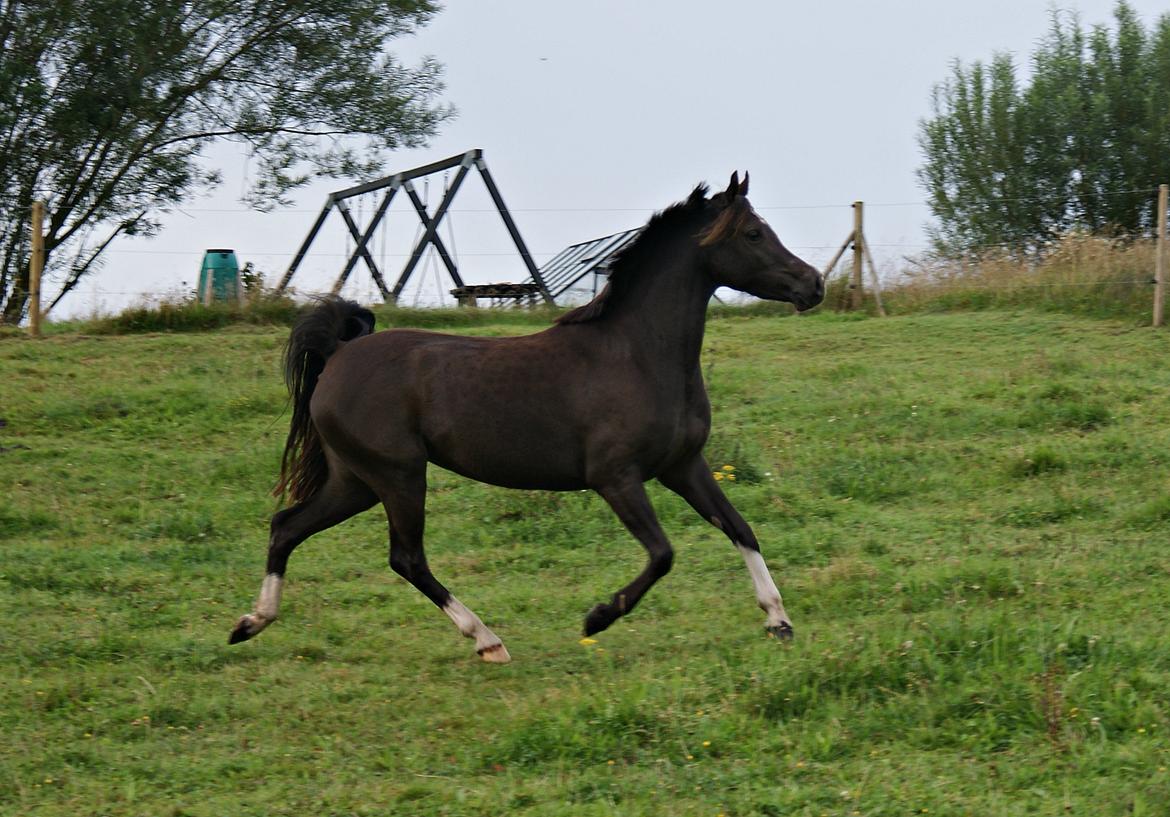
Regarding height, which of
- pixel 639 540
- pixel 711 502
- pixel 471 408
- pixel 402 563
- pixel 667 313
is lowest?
pixel 402 563

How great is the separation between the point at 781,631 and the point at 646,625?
3.00 feet

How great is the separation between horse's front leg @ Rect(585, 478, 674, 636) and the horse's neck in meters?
0.67

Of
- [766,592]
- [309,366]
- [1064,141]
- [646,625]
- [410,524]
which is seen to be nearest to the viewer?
Result: [766,592]

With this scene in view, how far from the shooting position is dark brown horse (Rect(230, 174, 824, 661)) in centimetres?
625

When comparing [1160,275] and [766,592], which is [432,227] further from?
A: [766,592]

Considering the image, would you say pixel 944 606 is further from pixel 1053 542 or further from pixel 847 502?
pixel 847 502

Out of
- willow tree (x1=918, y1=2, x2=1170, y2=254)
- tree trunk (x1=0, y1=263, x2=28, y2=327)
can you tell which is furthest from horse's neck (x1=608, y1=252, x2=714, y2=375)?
willow tree (x1=918, y1=2, x2=1170, y2=254)

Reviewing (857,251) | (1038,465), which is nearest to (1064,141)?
(857,251)

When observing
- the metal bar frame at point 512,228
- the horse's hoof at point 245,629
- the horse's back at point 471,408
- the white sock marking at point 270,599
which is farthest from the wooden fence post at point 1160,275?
the horse's hoof at point 245,629

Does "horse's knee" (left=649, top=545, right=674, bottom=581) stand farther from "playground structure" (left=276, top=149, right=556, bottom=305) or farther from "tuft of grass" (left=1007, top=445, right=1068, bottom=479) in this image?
"playground structure" (left=276, top=149, right=556, bottom=305)

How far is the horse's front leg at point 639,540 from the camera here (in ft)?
19.7

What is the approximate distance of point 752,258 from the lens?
21.4ft

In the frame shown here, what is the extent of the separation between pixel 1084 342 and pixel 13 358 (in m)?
11.5

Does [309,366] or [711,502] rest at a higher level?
[309,366]
